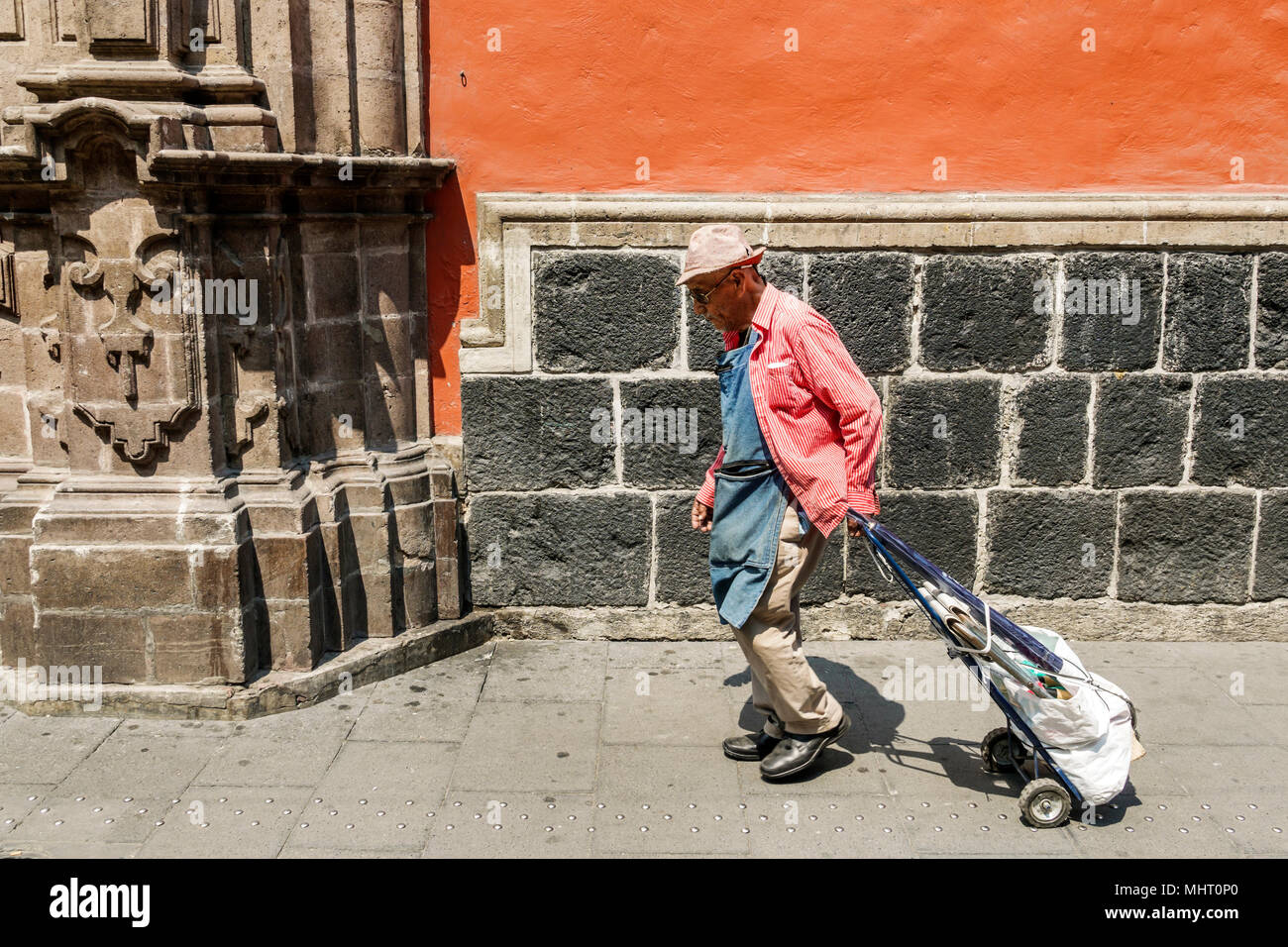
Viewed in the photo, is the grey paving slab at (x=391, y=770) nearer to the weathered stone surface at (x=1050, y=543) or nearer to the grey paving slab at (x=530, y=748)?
the grey paving slab at (x=530, y=748)

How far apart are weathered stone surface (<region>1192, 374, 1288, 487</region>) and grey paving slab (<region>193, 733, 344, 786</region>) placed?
13.8 feet

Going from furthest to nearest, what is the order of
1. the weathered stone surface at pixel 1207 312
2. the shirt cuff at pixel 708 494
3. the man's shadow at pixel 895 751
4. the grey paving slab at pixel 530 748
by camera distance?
the weathered stone surface at pixel 1207 312 < the shirt cuff at pixel 708 494 < the grey paving slab at pixel 530 748 < the man's shadow at pixel 895 751

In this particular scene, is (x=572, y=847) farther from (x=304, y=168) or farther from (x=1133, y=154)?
(x=1133, y=154)

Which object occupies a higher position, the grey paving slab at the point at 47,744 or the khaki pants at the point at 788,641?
the khaki pants at the point at 788,641

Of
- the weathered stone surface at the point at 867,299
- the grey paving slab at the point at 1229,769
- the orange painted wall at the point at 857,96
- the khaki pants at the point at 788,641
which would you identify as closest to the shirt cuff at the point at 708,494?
the khaki pants at the point at 788,641

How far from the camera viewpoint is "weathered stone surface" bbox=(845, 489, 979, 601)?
19.6 ft

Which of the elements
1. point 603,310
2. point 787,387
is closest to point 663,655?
point 603,310

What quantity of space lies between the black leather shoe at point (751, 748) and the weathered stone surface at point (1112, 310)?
7.83 ft

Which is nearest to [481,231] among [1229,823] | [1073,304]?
[1073,304]

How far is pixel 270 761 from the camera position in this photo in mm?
4855

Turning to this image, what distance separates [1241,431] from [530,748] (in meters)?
3.71

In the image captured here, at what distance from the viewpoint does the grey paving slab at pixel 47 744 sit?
474 cm

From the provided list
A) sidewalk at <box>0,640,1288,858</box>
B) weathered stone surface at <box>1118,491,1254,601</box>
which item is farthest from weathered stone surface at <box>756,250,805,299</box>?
weathered stone surface at <box>1118,491,1254,601</box>

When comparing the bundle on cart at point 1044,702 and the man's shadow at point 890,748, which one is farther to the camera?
the man's shadow at point 890,748
